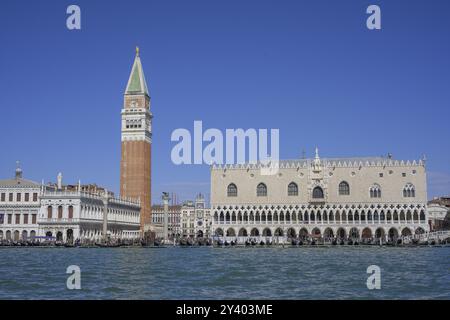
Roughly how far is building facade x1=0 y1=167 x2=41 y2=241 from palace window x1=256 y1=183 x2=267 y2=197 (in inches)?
834

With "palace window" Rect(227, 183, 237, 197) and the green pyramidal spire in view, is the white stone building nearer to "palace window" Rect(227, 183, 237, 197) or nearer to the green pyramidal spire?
"palace window" Rect(227, 183, 237, 197)

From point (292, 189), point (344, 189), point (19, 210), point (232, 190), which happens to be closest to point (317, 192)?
point (292, 189)

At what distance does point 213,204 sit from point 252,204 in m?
3.99

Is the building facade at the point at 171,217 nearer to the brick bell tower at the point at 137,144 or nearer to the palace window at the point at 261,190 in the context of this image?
the brick bell tower at the point at 137,144

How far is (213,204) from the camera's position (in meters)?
60.9

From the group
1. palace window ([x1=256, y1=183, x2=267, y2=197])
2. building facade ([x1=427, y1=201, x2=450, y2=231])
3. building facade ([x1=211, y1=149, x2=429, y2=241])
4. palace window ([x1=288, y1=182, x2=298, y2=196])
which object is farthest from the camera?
building facade ([x1=427, y1=201, x2=450, y2=231])

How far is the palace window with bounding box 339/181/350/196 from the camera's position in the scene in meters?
58.8

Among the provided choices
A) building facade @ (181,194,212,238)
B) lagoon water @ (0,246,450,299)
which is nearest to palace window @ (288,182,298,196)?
building facade @ (181,194,212,238)

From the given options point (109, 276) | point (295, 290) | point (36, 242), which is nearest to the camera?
point (295, 290)

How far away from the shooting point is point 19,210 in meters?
57.3

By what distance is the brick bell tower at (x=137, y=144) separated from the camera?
70.2 m

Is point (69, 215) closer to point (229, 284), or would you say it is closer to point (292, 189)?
point (292, 189)
